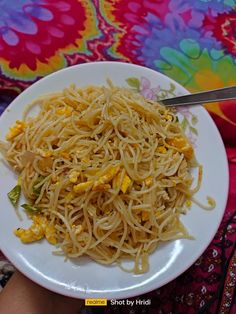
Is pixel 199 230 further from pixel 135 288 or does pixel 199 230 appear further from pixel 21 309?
pixel 21 309

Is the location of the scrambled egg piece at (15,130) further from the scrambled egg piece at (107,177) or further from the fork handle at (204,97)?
the fork handle at (204,97)

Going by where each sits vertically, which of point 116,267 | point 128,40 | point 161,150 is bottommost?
point 116,267

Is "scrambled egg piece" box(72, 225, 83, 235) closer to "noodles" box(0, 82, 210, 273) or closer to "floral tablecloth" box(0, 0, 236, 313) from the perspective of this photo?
"noodles" box(0, 82, 210, 273)

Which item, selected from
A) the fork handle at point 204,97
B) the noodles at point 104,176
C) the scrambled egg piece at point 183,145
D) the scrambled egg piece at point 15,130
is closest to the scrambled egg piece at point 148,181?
the noodles at point 104,176

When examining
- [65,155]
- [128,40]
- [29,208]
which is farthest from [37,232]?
[128,40]

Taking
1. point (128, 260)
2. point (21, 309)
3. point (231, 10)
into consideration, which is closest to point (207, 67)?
point (231, 10)

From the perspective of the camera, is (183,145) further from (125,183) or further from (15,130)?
(15,130)
